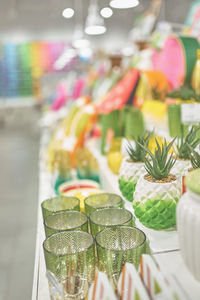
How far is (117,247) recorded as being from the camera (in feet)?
3.34

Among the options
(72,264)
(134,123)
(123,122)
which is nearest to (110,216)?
(72,264)

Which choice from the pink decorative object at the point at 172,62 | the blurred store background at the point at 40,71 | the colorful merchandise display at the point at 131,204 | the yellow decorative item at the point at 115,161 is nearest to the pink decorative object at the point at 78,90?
the blurred store background at the point at 40,71

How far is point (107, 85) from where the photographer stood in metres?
3.50

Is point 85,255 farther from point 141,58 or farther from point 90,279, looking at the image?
point 141,58

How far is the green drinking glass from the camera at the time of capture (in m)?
0.91

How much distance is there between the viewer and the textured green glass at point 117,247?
90cm

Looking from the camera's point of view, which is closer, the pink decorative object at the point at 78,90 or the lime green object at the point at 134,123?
the lime green object at the point at 134,123

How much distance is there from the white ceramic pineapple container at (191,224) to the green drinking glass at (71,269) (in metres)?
0.28

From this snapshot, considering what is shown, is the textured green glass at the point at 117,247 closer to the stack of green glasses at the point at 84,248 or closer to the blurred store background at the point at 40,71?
the stack of green glasses at the point at 84,248

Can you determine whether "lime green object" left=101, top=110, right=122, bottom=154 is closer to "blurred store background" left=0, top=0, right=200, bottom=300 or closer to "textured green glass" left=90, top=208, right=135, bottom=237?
"blurred store background" left=0, top=0, right=200, bottom=300

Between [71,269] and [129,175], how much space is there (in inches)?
19.5

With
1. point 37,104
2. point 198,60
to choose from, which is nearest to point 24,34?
point 37,104

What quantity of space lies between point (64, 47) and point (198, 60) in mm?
10920

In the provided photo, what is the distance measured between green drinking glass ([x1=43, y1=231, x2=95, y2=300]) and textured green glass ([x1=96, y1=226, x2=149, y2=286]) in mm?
36
